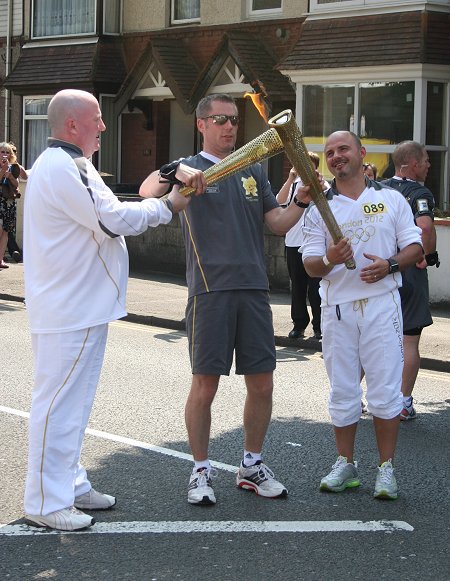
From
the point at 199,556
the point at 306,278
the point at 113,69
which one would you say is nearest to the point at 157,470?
the point at 199,556

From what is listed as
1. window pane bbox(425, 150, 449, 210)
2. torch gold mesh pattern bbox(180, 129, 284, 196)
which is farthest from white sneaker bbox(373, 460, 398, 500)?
window pane bbox(425, 150, 449, 210)

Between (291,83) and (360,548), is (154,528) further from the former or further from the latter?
(291,83)

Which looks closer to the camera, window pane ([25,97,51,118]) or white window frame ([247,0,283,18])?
white window frame ([247,0,283,18])

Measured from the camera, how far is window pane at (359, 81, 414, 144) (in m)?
18.5

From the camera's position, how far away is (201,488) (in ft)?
19.2

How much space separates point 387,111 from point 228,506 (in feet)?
45.2

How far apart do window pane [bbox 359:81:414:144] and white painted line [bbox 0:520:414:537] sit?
44.8 feet

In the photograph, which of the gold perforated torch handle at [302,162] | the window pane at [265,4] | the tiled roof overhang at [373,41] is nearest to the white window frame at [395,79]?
the tiled roof overhang at [373,41]

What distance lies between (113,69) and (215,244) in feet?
63.3

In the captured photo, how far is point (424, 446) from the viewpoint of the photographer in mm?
7430

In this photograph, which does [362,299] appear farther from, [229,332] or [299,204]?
[229,332]

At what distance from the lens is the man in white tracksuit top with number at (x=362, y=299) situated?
600 centimetres

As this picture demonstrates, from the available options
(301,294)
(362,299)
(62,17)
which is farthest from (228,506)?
(62,17)

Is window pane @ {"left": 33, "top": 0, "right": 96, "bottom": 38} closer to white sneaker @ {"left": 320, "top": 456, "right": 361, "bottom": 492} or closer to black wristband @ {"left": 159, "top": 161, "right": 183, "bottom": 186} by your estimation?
white sneaker @ {"left": 320, "top": 456, "right": 361, "bottom": 492}
